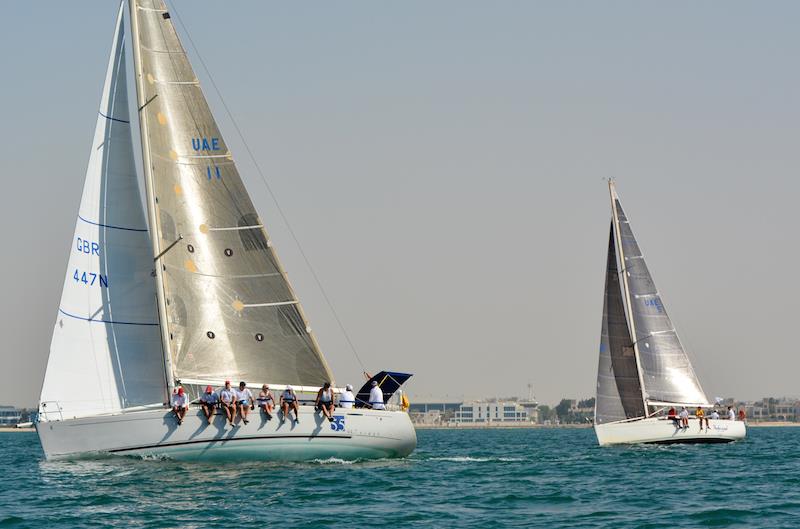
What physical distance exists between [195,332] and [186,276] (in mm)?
1530

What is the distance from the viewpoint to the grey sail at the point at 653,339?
174 feet

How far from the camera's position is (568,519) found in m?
23.4

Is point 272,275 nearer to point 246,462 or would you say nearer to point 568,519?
point 246,462

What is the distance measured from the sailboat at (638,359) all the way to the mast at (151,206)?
22.3 meters

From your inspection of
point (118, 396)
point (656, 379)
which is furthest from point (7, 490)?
point (656, 379)

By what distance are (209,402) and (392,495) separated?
24.3 feet

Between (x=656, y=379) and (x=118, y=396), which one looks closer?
(x=118, y=396)

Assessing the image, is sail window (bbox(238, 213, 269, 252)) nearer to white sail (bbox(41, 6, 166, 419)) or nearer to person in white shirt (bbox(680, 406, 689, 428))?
white sail (bbox(41, 6, 166, 419))

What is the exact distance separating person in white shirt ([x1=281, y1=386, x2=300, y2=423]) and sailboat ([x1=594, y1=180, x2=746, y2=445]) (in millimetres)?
20436

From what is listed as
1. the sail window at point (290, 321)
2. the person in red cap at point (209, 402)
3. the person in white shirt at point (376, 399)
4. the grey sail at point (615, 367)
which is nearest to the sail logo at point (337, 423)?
the person in white shirt at point (376, 399)

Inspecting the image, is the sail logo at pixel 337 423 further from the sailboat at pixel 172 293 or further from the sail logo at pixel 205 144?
the sail logo at pixel 205 144

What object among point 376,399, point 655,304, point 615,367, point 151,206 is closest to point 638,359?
point 615,367

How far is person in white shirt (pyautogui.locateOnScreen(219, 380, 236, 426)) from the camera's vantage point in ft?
105

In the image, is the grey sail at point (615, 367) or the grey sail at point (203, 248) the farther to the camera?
the grey sail at point (615, 367)
